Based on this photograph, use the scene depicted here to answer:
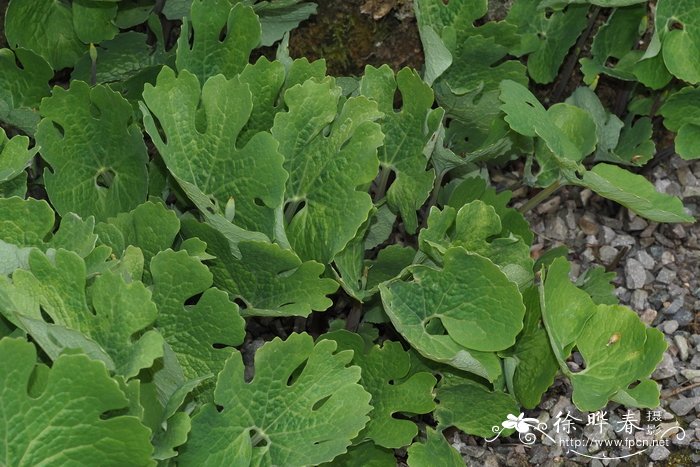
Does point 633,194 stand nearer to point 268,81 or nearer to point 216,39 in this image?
point 268,81

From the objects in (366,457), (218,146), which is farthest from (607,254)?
(218,146)

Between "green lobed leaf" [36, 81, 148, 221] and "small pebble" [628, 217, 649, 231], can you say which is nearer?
"green lobed leaf" [36, 81, 148, 221]

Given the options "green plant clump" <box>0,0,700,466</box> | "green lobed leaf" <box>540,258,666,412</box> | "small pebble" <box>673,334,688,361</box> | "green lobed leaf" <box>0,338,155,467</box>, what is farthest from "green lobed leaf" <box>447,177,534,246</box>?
"green lobed leaf" <box>0,338,155,467</box>

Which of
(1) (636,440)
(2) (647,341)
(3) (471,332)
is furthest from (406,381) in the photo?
(1) (636,440)

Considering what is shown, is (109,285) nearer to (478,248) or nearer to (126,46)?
(478,248)

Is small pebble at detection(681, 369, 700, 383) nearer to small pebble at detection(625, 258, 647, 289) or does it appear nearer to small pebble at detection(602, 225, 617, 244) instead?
small pebble at detection(625, 258, 647, 289)

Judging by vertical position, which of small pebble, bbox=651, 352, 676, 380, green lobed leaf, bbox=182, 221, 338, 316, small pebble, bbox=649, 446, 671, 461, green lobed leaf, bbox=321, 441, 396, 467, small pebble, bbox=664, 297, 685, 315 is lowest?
small pebble, bbox=649, 446, 671, 461
